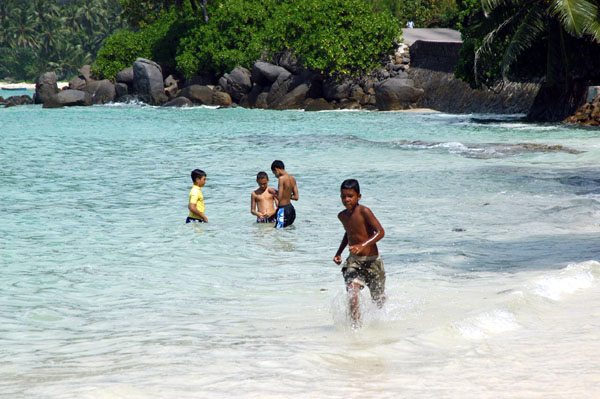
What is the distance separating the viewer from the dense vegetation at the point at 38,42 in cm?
9569

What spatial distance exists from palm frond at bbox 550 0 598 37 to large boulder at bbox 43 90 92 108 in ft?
108

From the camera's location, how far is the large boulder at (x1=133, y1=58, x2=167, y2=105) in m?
47.4

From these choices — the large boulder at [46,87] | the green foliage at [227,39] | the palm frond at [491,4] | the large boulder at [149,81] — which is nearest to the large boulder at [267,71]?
the green foliage at [227,39]

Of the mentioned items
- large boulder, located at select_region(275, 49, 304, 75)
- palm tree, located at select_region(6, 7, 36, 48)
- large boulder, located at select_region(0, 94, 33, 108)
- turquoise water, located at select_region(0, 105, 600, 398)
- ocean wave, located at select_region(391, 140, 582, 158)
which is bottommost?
turquoise water, located at select_region(0, 105, 600, 398)

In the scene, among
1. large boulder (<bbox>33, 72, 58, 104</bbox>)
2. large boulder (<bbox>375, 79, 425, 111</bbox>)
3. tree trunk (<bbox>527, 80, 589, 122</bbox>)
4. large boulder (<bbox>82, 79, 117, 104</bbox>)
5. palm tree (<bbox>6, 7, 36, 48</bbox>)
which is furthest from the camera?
palm tree (<bbox>6, 7, 36, 48</bbox>)

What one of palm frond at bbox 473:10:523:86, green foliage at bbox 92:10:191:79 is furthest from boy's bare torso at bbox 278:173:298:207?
green foliage at bbox 92:10:191:79

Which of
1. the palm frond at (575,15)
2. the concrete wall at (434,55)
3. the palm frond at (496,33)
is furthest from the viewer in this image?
the concrete wall at (434,55)

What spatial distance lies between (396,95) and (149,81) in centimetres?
1715

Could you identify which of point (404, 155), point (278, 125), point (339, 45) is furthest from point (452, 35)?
point (404, 155)

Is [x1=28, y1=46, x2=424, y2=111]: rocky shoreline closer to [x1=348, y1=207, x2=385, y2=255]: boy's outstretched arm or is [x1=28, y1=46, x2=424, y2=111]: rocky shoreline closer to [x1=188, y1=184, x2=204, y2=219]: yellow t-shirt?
[x1=188, y1=184, x2=204, y2=219]: yellow t-shirt

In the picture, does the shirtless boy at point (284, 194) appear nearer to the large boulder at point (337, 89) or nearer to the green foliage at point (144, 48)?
the large boulder at point (337, 89)

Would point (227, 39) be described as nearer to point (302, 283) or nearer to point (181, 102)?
point (181, 102)

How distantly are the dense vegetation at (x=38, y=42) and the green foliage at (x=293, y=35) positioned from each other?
Result: 175 ft

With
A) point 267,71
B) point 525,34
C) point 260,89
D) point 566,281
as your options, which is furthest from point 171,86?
point 566,281
